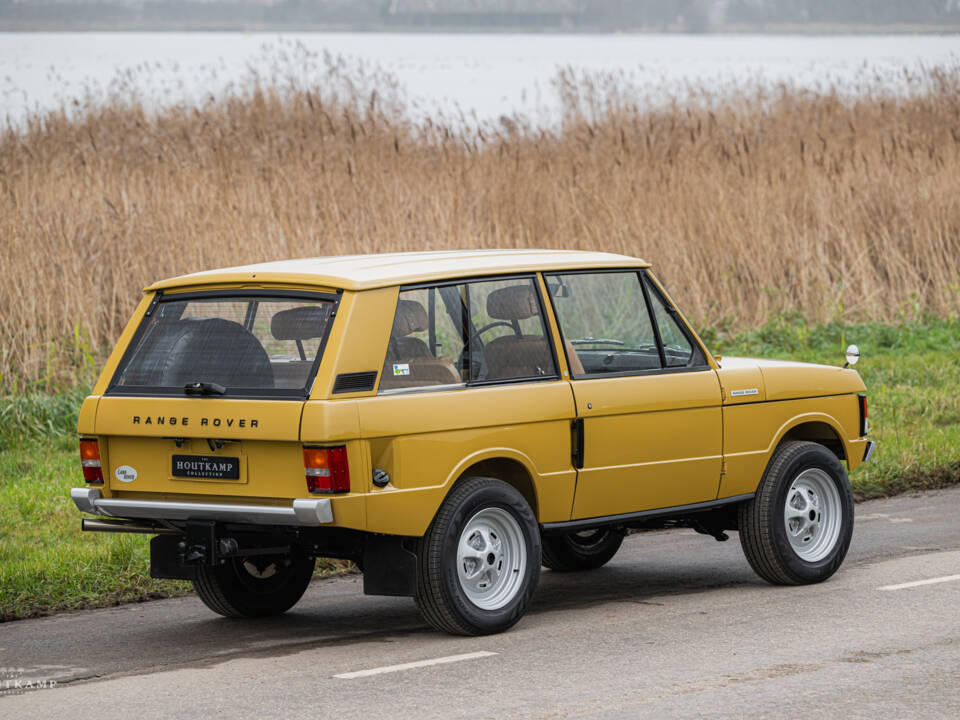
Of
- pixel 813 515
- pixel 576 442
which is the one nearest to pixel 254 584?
pixel 576 442

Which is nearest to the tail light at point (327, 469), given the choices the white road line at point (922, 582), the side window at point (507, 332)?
the side window at point (507, 332)

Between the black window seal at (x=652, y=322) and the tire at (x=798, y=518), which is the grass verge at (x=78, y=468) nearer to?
the black window seal at (x=652, y=322)

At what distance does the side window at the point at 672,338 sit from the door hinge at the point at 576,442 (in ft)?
2.71

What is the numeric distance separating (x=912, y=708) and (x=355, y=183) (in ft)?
41.9

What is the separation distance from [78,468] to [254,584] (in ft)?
13.7

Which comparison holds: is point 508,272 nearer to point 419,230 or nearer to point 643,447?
point 643,447

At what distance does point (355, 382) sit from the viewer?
678 centimetres

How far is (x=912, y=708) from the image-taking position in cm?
577

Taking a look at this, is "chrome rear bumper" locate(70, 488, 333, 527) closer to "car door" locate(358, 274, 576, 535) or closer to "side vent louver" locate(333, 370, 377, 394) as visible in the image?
"car door" locate(358, 274, 576, 535)

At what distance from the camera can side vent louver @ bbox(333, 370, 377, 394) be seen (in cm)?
672

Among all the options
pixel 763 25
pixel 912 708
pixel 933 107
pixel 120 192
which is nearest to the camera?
pixel 912 708

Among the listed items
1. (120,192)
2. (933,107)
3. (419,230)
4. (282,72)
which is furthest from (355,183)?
(933,107)

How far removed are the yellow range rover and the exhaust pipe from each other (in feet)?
0.04

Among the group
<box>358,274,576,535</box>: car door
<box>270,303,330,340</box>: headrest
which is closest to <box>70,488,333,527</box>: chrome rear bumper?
<box>358,274,576,535</box>: car door
